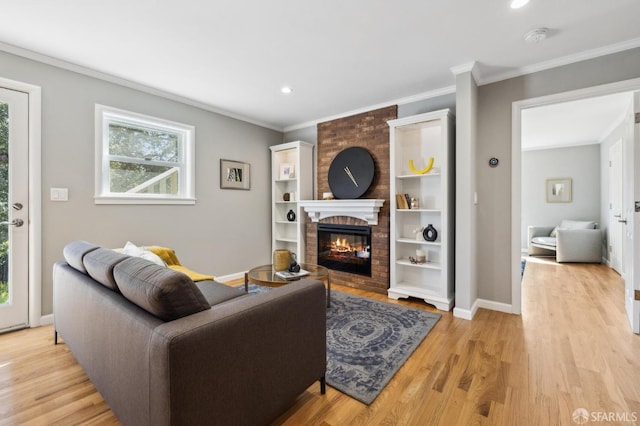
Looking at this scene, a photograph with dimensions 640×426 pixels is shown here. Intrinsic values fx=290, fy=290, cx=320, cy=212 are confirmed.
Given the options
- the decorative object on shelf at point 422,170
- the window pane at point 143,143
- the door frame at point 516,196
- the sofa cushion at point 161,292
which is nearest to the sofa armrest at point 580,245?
the door frame at point 516,196

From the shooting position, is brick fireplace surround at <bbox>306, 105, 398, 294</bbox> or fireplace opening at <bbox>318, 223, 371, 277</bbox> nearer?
brick fireplace surround at <bbox>306, 105, 398, 294</bbox>

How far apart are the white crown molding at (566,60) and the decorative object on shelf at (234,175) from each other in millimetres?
3170

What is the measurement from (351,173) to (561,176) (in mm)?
5313

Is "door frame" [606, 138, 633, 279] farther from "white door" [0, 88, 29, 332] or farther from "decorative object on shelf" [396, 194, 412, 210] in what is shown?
"white door" [0, 88, 29, 332]

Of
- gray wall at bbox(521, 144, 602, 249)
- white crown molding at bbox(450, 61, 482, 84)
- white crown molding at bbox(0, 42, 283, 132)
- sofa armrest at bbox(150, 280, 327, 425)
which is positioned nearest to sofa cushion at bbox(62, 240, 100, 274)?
sofa armrest at bbox(150, 280, 327, 425)

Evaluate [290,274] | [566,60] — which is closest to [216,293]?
[290,274]

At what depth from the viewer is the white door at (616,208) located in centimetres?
444

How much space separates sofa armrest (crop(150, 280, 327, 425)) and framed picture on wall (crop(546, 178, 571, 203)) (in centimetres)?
705

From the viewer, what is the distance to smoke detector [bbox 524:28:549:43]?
220cm

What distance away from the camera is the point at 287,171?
4.68 m

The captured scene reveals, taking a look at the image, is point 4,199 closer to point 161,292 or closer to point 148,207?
point 148,207

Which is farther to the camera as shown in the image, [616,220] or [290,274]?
[616,220]

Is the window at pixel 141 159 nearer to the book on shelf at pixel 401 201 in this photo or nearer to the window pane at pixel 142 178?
the window pane at pixel 142 178

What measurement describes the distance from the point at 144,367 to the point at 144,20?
2.30m
